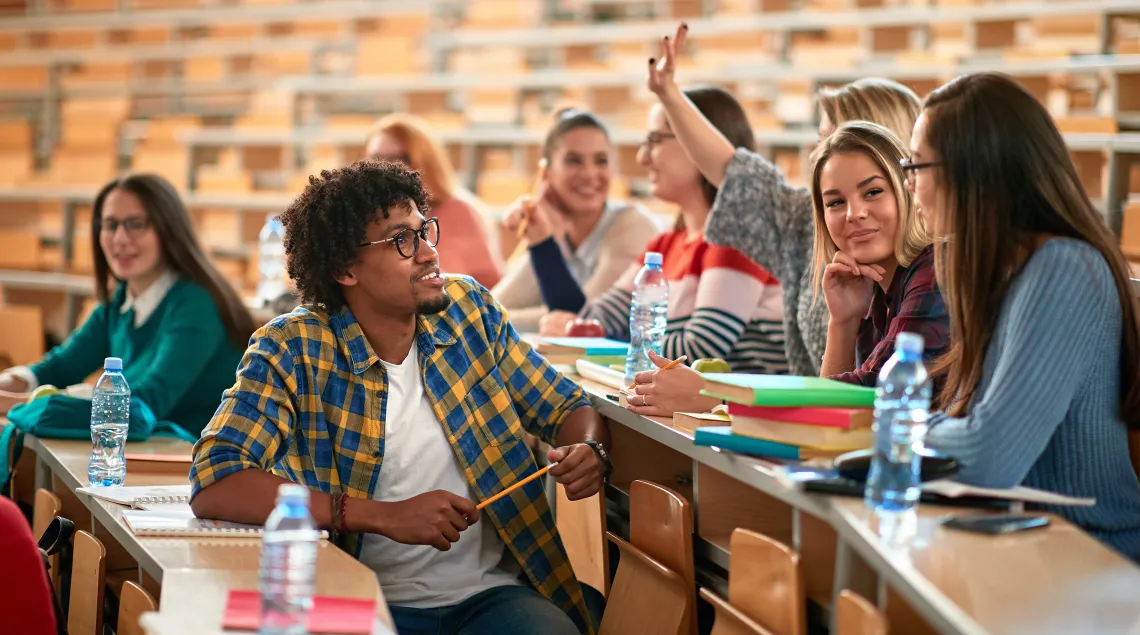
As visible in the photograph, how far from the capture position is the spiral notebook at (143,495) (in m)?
2.20

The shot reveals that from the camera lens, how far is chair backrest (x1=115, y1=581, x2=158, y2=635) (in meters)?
1.83

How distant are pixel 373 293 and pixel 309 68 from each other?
718 cm

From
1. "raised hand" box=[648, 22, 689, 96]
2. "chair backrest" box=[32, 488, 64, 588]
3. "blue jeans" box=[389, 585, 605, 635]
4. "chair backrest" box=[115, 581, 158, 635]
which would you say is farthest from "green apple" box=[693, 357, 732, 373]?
"chair backrest" box=[32, 488, 64, 588]

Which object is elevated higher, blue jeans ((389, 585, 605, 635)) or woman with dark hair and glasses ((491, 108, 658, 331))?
woman with dark hair and glasses ((491, 108, 658, 331))

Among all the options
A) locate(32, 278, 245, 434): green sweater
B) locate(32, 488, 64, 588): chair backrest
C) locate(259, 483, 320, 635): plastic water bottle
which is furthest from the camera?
locate(32, 278, 245, 434): green sweater

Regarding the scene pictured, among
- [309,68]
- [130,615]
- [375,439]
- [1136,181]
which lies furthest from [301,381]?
[309,68]

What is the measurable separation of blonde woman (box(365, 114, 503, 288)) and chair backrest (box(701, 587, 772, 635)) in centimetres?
256

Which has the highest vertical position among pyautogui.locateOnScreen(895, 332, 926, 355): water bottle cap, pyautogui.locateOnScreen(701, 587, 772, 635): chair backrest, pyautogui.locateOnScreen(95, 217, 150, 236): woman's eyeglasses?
pyautogui.locateOnScreen(95, 217, 150, 236): woman's eyeglasses

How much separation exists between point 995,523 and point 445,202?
3.24m

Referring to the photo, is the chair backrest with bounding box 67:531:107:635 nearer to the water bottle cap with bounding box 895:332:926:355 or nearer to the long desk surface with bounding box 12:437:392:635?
the long desk surface with bounding box 12:437:392:635

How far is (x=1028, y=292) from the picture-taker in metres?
1.65

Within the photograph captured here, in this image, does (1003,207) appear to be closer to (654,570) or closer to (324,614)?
(654,570)

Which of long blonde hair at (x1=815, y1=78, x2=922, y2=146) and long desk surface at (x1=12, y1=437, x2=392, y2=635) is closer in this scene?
long desk surface at (x1=12, y1=437, x2=392, y2=635)

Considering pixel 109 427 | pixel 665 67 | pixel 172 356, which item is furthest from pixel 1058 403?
pixel 172 356
